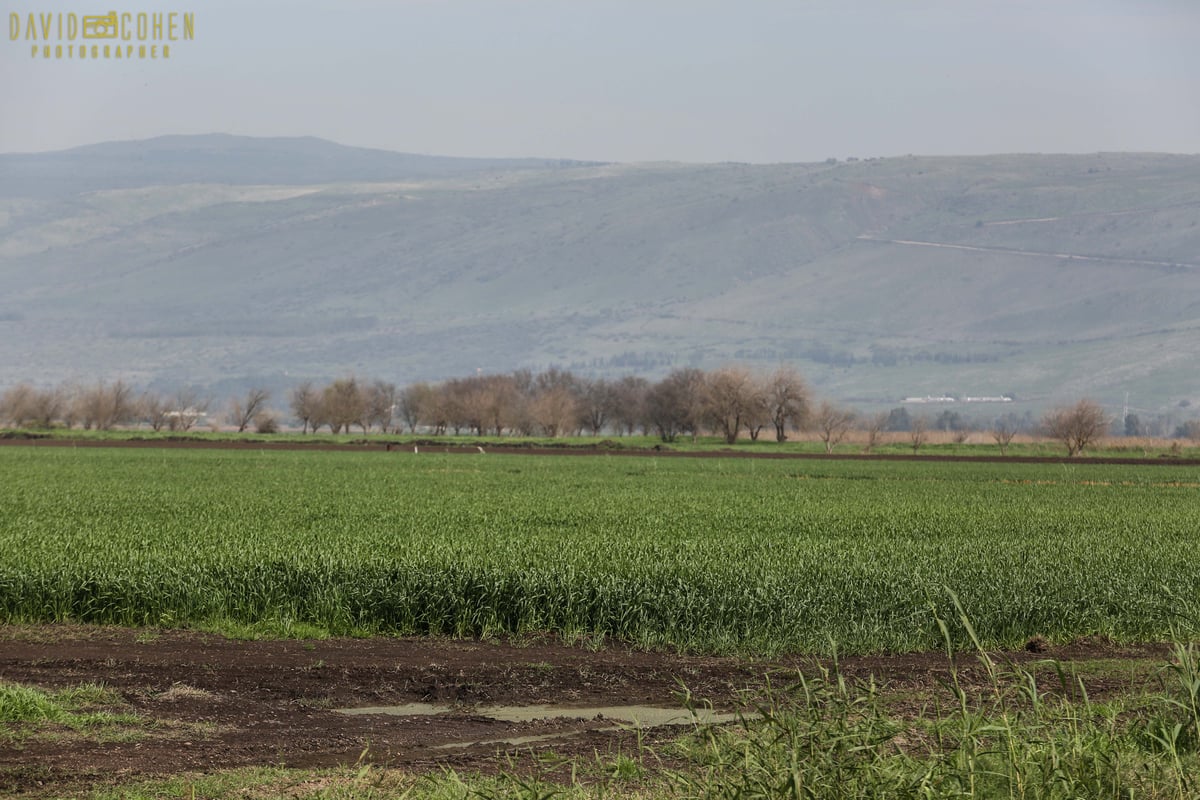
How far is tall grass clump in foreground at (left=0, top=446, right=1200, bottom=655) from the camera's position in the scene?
17875mm

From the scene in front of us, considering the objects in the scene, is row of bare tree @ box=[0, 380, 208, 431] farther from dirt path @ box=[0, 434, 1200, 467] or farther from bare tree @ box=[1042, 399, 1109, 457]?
bare tree @ box=[1042, 399, 1109, 457]

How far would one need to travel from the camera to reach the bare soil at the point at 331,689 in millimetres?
11102

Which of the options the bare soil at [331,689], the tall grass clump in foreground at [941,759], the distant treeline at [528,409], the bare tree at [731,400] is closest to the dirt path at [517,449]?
the distant treeline at [528,409]

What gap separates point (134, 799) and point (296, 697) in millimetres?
4120

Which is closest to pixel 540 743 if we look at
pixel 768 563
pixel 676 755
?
pixel 676 755

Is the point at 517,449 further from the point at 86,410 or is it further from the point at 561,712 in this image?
the point at 561,712

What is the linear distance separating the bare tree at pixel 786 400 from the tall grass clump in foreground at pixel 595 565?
99.2 metres

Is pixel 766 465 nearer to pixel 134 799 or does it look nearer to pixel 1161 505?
pixel 1161 505

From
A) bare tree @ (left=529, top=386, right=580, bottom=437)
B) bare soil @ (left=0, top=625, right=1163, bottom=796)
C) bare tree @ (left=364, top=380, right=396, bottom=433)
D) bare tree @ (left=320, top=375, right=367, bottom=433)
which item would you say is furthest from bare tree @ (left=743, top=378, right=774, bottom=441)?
bare soil @ (left=0, top=625, right=1163, bottom=796)

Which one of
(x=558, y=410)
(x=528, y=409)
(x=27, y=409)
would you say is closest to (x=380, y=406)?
(x=528, y=409)

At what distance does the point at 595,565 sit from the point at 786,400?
399 ft

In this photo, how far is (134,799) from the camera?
969cm

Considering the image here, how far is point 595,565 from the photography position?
20.0m

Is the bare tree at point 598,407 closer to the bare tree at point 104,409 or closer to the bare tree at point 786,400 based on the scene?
the bare tree at point 786,400
